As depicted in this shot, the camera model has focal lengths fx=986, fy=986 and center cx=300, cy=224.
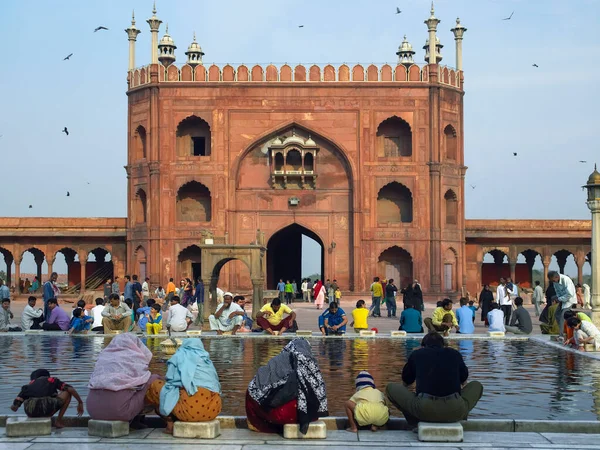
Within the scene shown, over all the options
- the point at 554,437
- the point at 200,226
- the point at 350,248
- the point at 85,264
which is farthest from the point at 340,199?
the point at 554,437

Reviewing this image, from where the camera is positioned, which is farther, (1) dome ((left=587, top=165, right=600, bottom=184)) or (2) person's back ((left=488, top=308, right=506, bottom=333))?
(2) person's back ((left=488, top=308, right=506, bottom=333))

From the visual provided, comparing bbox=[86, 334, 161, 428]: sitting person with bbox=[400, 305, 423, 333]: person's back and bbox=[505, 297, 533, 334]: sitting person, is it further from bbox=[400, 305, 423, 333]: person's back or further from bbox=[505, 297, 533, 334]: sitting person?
bbox=[505, 297, 533, 334]: sitting person

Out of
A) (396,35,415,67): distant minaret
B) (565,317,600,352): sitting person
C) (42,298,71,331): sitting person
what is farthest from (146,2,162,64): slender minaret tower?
(565,317,600,352): sitting person

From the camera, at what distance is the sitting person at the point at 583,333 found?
13.2 metres

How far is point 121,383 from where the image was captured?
7039 mm

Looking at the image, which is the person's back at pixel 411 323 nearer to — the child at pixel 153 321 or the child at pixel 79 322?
the child at pixel 153 321

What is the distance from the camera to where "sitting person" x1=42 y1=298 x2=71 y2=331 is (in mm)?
17453

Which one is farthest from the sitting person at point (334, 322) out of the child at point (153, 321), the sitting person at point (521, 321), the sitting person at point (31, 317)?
the sitting person at point (31, 317)

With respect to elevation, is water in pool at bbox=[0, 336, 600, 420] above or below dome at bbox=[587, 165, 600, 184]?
below

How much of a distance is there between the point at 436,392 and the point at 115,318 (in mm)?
10170

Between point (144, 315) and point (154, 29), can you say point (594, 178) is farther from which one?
point (154, 29)

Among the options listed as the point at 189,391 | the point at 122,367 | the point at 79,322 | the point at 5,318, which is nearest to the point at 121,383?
the point at 122,367

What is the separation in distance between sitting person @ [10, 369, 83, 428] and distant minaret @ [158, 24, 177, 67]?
28.7m

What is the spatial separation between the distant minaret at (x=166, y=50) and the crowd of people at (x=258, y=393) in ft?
94.3
